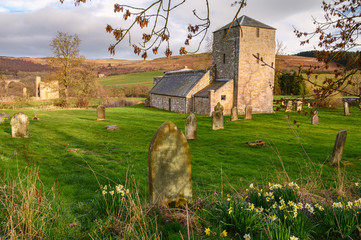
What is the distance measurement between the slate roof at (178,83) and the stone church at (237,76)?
173mm

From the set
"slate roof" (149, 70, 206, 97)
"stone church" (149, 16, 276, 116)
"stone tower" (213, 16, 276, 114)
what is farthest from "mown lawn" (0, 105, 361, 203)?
"slate roof" (149, 70, 206, 97)

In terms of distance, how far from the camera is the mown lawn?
23.1 ft

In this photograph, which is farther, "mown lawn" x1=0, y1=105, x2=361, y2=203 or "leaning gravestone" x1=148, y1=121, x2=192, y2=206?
"mown lawn" x1=0, y1=105, x2=361, y2=203

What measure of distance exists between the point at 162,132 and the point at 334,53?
16.4 feet

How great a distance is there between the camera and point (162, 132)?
458 centimetres

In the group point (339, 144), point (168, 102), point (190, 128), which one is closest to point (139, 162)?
point (190, 128)

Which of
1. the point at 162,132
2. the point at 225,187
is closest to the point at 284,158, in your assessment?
the point at 225,187

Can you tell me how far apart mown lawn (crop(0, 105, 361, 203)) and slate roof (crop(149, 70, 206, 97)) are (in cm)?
1276

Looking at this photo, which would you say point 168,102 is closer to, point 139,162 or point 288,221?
point 139,162

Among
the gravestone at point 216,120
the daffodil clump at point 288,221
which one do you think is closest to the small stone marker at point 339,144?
the daffodil clump at point 288,221

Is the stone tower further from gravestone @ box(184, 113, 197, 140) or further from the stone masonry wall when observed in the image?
gravestone @ box(184, 113, 197, 140)

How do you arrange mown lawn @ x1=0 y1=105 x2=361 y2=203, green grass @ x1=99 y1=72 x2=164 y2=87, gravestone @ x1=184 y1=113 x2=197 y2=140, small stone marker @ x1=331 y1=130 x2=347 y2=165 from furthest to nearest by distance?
green grass @ x1=99 y1=72 x2=164 y2=87 < gravestone @ x1=184 y1=113 x2=197 y2=140 < small stone marker @ x1=331 y1=130 x2=347 y2=165 < mown lawn @ x1=0 y1=105 x2=361 y2=203

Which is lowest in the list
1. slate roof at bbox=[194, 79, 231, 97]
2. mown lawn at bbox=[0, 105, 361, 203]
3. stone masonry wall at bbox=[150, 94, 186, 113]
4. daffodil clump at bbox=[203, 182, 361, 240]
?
mown lawn at bbox=[0, 105, 361, 203]

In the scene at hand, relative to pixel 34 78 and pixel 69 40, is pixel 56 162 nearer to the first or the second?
pixel 69 40
